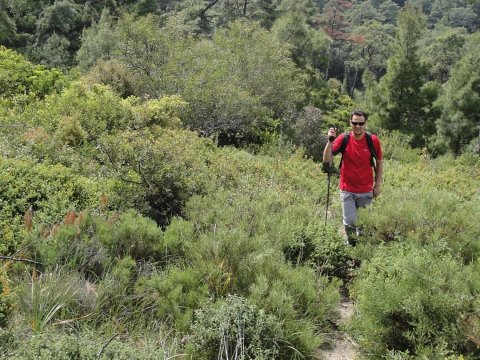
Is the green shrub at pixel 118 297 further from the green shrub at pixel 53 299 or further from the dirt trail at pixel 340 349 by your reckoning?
the dirt trail at pixel 340 349

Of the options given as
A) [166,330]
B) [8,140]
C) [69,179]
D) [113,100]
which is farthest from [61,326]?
[113,100]

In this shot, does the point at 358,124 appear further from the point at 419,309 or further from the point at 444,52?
the point at 444,52

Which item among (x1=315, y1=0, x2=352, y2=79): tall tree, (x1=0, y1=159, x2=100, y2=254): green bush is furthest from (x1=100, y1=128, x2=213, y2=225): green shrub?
(x1=315, y1=0, x2=352, y2=79): tall tree

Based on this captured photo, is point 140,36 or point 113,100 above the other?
point 140,36

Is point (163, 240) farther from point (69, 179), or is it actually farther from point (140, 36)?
point (140, 36)

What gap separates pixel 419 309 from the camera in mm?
3176

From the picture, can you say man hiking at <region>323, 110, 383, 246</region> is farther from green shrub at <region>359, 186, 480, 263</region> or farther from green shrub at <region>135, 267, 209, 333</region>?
green shrub at <region>135, 267, 209, 333</region>

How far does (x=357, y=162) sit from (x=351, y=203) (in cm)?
52

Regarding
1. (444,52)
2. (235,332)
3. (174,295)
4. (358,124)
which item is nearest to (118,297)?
(174,295)

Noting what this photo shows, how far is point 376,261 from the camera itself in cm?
423

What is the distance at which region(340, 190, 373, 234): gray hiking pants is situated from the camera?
555cm

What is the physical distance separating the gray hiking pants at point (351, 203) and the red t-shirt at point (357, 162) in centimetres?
6

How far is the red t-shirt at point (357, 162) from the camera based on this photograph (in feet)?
18.1

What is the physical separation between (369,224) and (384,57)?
56.4 metres
